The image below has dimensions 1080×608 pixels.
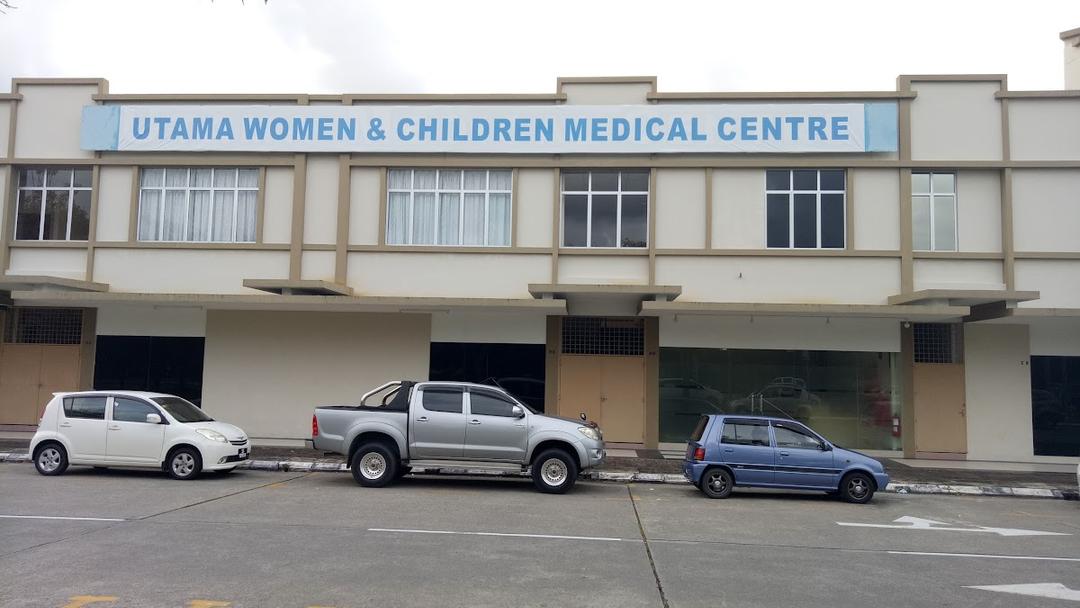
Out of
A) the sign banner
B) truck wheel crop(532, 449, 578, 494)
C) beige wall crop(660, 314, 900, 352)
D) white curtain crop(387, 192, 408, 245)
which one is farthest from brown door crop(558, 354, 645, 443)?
truck wheel crop(532, 449, 578, 494)

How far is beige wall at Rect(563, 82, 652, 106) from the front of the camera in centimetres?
1836

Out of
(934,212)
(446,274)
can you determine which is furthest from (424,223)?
(934,212)

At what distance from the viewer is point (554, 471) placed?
12711mm

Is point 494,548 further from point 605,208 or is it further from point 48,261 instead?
point 48,261

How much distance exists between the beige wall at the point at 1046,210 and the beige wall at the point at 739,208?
558cm

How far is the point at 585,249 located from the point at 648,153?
2.67 m

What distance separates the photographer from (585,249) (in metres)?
18.0

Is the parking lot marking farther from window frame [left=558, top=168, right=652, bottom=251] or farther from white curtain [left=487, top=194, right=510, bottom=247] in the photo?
window frame [left=558, top=168, right=652, bottom=251]

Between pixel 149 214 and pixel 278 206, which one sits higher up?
pixel 278 206

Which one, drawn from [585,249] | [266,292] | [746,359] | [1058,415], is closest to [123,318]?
[266,292]

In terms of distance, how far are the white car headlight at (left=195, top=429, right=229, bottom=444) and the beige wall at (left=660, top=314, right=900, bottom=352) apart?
9669 mm

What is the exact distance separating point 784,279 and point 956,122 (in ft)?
17.5

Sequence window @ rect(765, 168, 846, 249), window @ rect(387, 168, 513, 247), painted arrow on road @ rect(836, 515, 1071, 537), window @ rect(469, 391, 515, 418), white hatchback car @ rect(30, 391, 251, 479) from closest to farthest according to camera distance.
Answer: painted arrow on road @ rect(836, 515, 1071, 537) → window @ rect(469, 391, 515, 418) → white hatchback car @ rect(30, 391, 251, 479) → window @ rect(765, 168, 846, 249) → window @ rect(387, 168, 513, 247)

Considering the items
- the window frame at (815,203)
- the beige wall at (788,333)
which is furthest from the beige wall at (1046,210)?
the window frame at (815,203)
